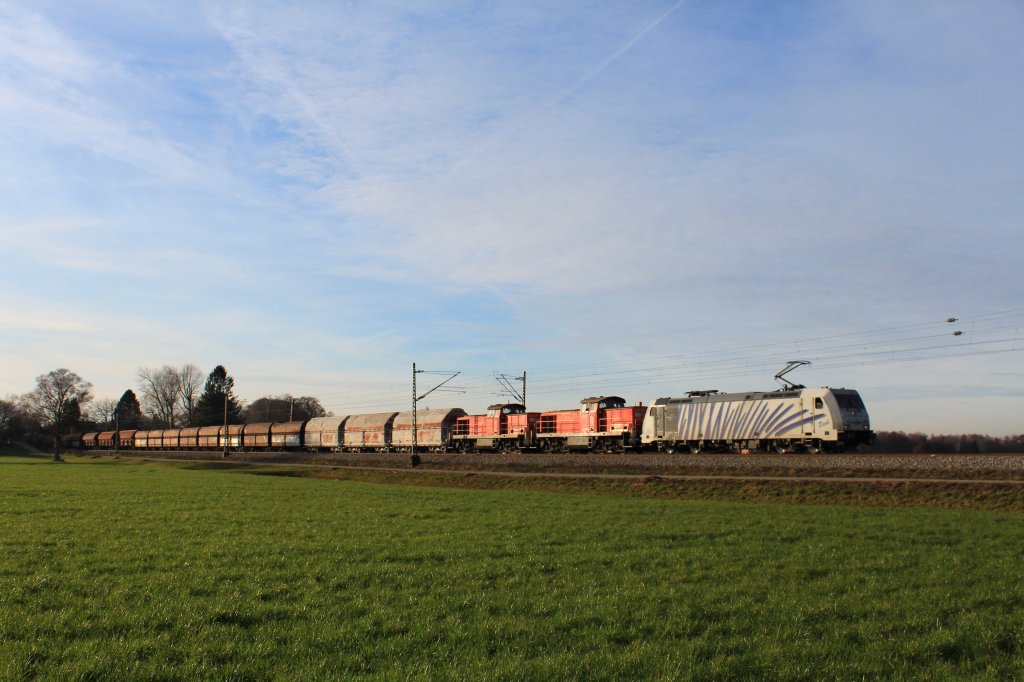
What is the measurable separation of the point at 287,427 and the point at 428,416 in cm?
2362

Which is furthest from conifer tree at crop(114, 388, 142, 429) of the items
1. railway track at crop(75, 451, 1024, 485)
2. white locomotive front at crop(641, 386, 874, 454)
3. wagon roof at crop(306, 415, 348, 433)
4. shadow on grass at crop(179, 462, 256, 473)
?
white locomotive front at crop(641, 386, 874, 454)

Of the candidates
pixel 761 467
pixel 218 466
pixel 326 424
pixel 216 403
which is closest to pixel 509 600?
pixel 761 467

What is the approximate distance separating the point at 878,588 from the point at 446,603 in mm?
5690

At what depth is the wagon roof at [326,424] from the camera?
74625mm

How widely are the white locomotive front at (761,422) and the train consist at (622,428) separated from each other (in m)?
0.06

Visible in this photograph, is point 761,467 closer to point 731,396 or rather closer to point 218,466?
point 731,396

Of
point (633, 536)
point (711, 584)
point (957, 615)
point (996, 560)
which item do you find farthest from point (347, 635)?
point (996, 560)

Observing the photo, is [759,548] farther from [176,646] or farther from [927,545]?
[176,646]

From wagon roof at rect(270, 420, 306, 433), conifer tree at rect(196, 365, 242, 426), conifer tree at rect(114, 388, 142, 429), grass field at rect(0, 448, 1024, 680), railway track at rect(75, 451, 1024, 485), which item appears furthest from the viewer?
conifer tree at rect(114, 388, 142, 429)

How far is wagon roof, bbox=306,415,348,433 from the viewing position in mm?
74625

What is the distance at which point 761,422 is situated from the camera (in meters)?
42.5

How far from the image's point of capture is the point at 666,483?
30.3 metres

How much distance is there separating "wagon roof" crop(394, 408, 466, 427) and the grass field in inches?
1935

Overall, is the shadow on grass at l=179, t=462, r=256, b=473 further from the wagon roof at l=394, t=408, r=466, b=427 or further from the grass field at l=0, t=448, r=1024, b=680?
the grass field at l=0, t=448, r=1024, b=680
